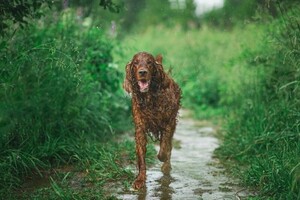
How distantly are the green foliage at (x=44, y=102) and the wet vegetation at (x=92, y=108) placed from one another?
13mm

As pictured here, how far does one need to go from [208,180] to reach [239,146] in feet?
4.25

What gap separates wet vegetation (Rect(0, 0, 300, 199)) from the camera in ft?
15.3

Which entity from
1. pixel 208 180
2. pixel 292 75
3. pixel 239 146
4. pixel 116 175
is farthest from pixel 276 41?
pixel 116 175

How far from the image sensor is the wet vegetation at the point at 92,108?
183 inches

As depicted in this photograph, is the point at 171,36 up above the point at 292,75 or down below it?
above

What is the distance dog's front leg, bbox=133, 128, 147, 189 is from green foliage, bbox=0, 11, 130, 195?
32.6 inches

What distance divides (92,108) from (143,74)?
221 cm

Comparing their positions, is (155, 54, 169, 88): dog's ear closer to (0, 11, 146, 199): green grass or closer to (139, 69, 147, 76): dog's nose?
(139, 69, 147, 76): dog's nose

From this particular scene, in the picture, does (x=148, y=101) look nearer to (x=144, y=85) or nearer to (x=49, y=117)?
(x=144, y=85)

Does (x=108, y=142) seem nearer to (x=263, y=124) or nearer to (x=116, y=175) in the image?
(x=116, y=175)

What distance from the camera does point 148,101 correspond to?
491cm

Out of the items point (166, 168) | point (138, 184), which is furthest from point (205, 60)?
point (138, 184)

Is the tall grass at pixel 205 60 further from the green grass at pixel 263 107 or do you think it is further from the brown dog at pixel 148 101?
the brown dog at pixel 148 101

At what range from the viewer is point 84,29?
788 centimetres
